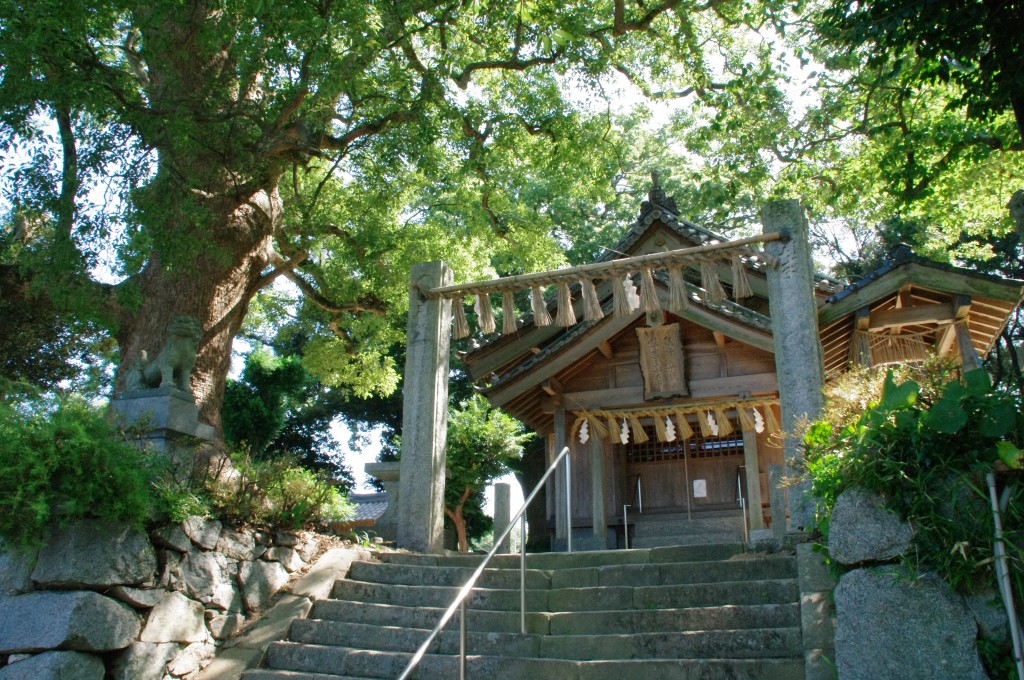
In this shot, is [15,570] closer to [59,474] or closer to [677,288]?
[59,474]

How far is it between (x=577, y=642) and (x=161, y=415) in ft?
14.4

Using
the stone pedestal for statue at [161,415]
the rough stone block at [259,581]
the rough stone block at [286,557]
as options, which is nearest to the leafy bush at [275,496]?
the rough stone block at [286,557]

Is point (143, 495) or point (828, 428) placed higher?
point (828, 428)

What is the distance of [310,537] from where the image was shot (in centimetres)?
819

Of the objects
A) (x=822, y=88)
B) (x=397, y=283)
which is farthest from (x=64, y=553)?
(x=822, y=88)

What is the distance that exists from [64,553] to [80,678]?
0.91 meters

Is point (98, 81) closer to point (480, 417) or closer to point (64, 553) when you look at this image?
point (64, 553)

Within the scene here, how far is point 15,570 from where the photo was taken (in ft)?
19.9

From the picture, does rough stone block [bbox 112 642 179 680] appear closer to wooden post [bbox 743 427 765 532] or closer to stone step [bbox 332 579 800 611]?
stone step [bbox 332 579 800 611]

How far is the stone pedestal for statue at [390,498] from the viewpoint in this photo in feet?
31.5

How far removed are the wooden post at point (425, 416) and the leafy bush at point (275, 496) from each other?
31.5 inches

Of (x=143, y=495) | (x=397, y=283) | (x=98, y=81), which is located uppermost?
(x=98, y=81)

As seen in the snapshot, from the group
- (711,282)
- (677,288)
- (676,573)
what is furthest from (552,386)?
(676,573)

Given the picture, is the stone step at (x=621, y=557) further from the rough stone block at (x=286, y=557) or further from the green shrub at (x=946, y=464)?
the green shrub at (x=946, y=464)
